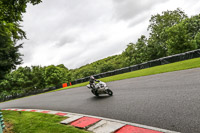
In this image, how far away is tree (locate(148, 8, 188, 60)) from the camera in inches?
1740

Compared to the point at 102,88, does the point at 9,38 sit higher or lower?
higher

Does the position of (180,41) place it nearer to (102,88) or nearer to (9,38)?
A: (102,88)

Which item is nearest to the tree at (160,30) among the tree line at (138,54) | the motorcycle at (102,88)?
the tree line at (138,54)

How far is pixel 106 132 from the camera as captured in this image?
12.7 feet

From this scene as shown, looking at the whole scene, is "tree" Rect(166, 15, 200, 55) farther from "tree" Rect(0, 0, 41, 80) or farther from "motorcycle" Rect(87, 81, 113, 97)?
"tree" Rect(0, 0, 41, 80)

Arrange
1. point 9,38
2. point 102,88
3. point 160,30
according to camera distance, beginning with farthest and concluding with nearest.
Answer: point 160,30
point 9,38
point 102,88

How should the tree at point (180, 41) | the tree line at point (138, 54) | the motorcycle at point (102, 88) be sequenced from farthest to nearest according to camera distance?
the tree line at point (138, 54), the tree at point (180, 41), the motorcycle at point (102, 88)

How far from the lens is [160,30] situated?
47031mm

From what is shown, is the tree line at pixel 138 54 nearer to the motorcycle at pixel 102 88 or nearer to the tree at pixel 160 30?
the tree at pixel 160 30

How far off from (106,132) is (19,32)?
989 cm

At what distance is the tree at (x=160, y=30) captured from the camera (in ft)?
145

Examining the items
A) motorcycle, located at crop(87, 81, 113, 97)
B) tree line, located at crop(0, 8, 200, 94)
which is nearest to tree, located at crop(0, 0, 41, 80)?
motorcycle, located at crop(87, 81, 113, 97)

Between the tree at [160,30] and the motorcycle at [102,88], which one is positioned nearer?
the motorcycle at [102,88]

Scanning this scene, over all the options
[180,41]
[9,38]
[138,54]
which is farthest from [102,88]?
[138,54]
